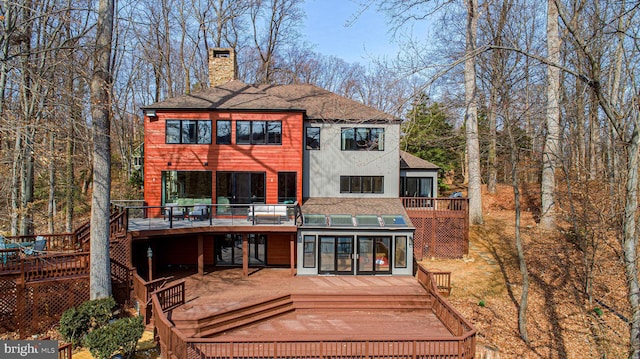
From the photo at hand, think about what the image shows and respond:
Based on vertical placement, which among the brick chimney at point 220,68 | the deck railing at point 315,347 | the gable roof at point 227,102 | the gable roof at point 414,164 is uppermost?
the brick chimney at point 220,68

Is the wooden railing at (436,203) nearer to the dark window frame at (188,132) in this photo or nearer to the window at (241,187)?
the window at (241,187)

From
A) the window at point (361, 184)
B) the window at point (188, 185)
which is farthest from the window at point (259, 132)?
the window at point (361, 184)

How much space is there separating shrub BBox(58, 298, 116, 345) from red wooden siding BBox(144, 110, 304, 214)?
635 centimetres

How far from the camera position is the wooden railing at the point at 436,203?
15889mm

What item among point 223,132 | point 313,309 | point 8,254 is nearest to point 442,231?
point 313,309

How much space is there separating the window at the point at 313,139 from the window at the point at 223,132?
360 cm

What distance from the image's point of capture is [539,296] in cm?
1295

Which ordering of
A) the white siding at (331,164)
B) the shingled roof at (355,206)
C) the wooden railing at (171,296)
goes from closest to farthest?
the wooden railing at (171,296) < the shingled roof at (355,206) < the white siding at (331,164)

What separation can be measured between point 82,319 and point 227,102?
32.8 ft

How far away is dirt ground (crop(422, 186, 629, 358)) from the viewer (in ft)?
34.9

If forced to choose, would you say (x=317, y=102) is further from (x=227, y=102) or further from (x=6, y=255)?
(x=6, y=255)

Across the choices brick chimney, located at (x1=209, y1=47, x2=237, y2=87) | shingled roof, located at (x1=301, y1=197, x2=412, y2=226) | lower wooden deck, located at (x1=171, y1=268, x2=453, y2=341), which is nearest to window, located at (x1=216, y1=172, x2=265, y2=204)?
shingled roof, located at (x1=301, y1=197, x2=412, y2=226)

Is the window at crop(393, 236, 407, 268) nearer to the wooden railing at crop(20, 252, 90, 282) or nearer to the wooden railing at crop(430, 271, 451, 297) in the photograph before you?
the wooden railing at crop(430, 271, 451, 297)

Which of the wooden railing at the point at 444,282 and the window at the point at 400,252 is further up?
the window at the point at 400,252
